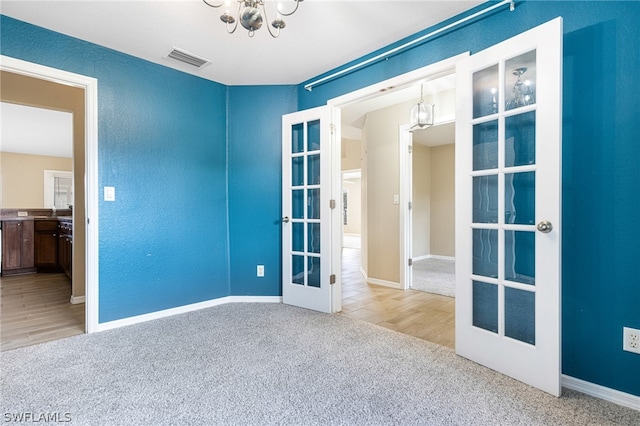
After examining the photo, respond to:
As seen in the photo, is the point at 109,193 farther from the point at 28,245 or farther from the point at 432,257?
the point at 432,257

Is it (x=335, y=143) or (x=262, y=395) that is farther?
(x=335, y=143)

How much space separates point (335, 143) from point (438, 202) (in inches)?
167

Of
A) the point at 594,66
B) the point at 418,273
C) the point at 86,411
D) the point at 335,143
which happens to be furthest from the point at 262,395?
the point at 418,273

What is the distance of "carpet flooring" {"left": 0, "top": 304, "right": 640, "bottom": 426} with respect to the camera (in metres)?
1.47

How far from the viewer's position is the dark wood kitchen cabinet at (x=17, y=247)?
4828mm

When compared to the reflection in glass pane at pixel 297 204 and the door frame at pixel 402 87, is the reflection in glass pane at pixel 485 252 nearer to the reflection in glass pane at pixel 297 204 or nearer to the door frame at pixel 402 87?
the door frame at pixel 402 87

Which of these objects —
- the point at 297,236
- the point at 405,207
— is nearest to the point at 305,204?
the point at 297,236

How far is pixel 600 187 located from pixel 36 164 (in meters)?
9.91

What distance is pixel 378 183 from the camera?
4.30 meters

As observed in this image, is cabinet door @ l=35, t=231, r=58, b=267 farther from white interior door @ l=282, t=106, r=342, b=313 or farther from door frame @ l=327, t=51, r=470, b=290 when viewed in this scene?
door frame @ l=327, t=51, r=470, b=290

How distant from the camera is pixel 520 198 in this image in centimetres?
183

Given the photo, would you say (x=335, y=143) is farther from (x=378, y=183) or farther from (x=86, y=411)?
(x=86, y=411)

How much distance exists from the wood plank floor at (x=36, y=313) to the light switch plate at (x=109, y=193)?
44.3 inches

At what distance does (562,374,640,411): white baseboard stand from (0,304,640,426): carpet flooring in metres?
0.04
